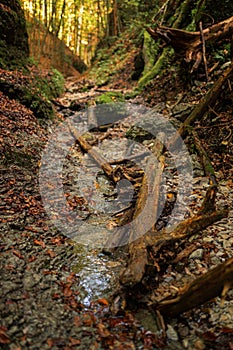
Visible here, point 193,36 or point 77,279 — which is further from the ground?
point 193,36

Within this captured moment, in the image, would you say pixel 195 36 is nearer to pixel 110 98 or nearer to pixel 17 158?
pixel 110 98

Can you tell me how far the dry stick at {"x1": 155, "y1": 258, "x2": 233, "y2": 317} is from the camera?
262 centimetres

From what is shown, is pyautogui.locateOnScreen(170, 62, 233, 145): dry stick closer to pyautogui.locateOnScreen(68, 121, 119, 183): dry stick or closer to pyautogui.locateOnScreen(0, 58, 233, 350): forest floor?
pyautogui.locateOnScreen(0, 58, 233, 350): forest floor

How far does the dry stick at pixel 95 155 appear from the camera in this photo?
6.45 meters

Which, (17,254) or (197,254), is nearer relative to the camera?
(17,254)

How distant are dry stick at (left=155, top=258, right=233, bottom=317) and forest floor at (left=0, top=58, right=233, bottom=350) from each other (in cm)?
17

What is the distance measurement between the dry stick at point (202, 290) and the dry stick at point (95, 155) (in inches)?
136

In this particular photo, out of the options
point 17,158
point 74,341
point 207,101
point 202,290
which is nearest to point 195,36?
point 207,101

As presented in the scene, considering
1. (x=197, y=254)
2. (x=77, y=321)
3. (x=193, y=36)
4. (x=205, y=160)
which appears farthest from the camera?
(x=193, y=36)

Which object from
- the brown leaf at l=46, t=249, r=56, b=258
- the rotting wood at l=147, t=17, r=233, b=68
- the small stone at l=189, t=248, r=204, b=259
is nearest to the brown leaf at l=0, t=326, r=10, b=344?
the brown leaf at l=46, t=249, r=56, b=258

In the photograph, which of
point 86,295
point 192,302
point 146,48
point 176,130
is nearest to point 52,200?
point 86,295

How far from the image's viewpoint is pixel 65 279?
357 cm

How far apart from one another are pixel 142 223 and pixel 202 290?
59.2 inches

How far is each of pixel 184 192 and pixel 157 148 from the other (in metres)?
1.43
